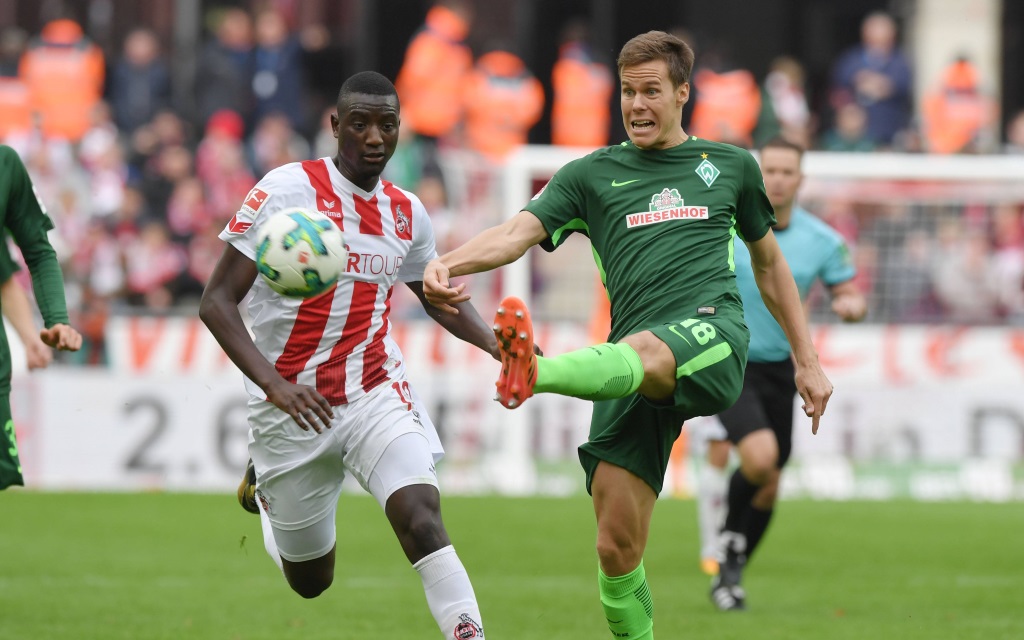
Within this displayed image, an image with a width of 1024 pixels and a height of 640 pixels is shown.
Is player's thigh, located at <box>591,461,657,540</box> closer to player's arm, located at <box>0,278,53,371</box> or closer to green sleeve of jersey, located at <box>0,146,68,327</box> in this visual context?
green sleeve of jersey, located at <box>0,146,68,327</box>

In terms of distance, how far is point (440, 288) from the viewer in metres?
6.01

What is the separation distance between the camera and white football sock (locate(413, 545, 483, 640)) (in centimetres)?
636

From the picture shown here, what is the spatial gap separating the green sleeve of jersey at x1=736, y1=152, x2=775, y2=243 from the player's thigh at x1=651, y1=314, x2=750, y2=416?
0.48 m

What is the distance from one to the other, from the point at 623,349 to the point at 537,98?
16.2 meters

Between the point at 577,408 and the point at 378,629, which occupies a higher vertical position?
the point at 378,629

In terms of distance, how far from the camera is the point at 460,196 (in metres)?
18.7

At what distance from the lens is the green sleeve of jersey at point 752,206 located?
265 inches

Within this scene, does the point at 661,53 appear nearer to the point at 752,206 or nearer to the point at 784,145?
the point at 752,206

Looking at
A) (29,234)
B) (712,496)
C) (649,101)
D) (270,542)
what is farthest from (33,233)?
(712,496)

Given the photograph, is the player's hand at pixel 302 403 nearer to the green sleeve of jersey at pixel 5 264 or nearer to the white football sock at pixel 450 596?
the white football sock at pixel 450 596

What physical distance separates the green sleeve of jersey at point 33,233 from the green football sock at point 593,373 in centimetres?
327

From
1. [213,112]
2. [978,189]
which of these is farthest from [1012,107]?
[213,112]

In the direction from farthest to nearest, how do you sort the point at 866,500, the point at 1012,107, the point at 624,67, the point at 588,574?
1. the point at 1012,107
2. the point at 866,500
3. the point at 588,574
4. the point at 624,67

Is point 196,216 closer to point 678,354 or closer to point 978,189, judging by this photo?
point 978,189
